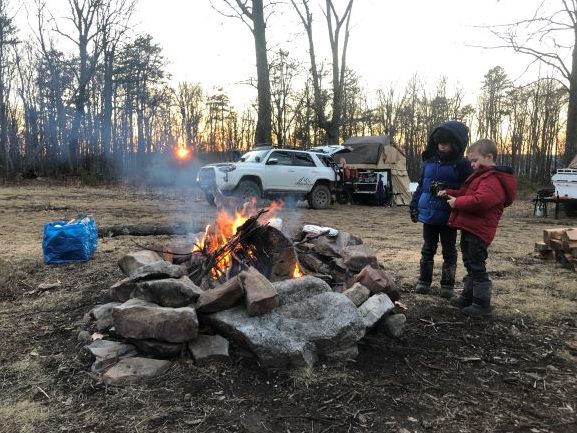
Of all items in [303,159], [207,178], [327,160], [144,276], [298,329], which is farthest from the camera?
[327,160]

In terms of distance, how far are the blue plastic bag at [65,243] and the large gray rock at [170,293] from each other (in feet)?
9.81

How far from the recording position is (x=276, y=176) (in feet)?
45.8

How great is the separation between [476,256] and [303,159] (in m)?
11.1

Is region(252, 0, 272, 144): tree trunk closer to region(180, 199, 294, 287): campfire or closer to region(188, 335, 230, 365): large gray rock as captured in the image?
region(180, 199, 294, 287): campfire

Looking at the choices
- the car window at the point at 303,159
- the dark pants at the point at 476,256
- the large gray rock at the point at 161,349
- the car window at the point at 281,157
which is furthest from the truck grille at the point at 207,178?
the large gray rock at the point at 161,349

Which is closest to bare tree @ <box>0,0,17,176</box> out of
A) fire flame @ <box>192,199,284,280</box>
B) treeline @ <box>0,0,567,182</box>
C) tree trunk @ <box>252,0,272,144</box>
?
treeline @ <box>0,0,567,182</box>

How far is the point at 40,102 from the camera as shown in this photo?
29.3m

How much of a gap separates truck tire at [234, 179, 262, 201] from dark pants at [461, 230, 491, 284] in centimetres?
968

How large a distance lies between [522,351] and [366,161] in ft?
50.7

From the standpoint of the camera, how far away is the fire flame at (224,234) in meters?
4.07

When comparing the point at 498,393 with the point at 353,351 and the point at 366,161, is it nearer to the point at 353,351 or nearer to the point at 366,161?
the point at 353,351

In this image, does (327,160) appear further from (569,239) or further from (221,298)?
(221,298)

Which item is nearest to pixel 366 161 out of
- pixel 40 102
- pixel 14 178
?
pixel 14 178

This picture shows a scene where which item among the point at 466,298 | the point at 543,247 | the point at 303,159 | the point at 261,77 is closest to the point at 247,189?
the point at 303,159
